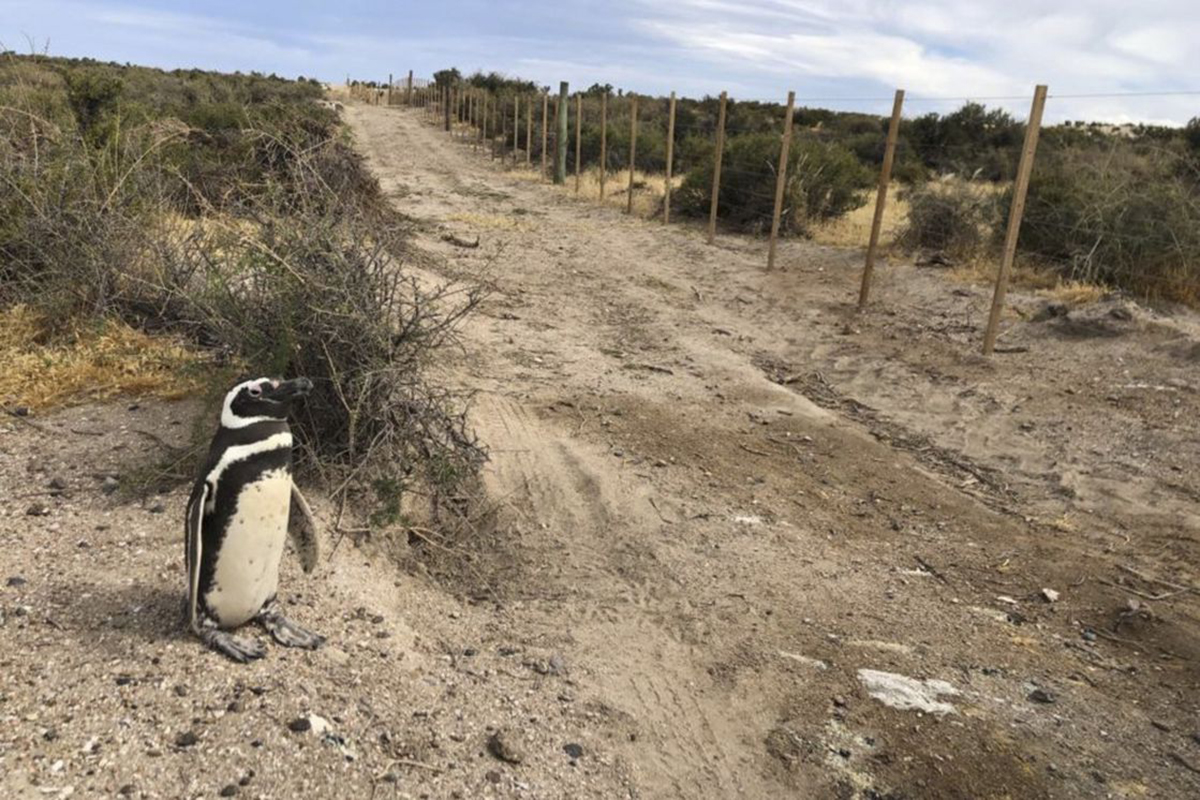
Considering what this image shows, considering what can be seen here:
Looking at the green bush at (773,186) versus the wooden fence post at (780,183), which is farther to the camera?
the green bush at (773,186)

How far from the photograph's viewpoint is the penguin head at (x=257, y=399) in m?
2.73

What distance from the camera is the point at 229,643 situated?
2.79 metres

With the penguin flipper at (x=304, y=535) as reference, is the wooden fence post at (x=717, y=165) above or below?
above

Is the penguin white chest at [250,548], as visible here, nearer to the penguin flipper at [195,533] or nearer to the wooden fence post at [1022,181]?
the penguin flipper at [195,533]

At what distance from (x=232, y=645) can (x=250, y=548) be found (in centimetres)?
33

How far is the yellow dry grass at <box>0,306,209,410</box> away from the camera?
4.75m

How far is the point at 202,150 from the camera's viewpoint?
10.4 meters

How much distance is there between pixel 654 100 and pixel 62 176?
132 ft

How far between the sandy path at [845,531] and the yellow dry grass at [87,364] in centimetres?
192

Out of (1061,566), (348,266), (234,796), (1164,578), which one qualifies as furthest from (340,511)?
(1164,578)

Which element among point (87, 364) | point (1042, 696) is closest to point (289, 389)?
point (1042, 696)

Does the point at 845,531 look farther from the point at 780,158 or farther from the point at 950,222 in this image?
the point at 780,158

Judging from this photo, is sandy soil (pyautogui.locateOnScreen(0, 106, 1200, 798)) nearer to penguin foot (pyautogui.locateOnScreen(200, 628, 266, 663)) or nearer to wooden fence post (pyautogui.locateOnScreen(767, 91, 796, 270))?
penguin foot (pyautogui.locateOnScreen(200, 628, 266, 663))

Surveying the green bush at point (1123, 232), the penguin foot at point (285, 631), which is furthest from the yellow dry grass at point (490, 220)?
the penguin foot at point (285, 631)
